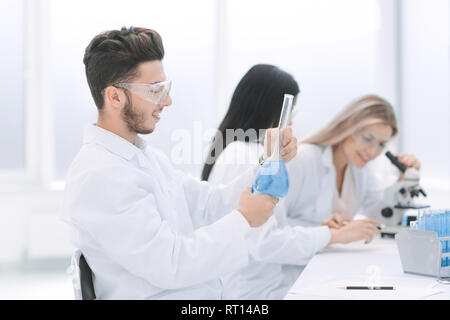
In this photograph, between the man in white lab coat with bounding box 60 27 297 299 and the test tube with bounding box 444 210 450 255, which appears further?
the test tube with bounding box 444 210 450 255

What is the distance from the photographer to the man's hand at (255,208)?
4.79 feet

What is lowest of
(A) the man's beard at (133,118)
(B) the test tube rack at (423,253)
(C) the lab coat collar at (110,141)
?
(B) the test tube rack at (423,253)

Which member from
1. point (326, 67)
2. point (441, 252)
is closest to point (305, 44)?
point (326, 67)

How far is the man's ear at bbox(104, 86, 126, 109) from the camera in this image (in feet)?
4.81

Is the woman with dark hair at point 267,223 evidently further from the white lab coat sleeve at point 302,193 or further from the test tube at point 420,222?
the test tube at point 420,222

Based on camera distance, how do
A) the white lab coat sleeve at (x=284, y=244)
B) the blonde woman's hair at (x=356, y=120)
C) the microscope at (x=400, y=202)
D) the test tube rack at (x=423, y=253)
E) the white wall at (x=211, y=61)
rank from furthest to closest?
the white wall at (x=211, y=61)
the blonde woman's hair at (x=356, y=120)
the microscope at (x=400, y=202)
the white lab coat sleeve at (x=284, y=244)
the test tube rack at (x=423, y=253)

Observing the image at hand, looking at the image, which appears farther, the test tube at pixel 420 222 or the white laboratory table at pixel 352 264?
the test tube at pixel 420 222

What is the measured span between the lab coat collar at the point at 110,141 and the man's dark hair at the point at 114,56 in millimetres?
102

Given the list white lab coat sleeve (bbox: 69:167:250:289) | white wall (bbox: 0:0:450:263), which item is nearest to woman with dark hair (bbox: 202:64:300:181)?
white lab coat sleeve (bbox: 69:167:250:289)

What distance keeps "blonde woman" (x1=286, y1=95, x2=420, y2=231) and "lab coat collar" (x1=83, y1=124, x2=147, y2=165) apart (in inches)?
41.6

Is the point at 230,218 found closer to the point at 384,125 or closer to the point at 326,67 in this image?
the point at 384,125

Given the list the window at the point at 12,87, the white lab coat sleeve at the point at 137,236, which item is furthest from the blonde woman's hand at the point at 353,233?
the window at the point at 12,87

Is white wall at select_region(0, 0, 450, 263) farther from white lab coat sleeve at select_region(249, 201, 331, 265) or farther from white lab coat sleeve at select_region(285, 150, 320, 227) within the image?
white lab coat sleeve at select_region(249, 201, 331, 265)

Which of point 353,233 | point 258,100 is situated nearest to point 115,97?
point 258,100
